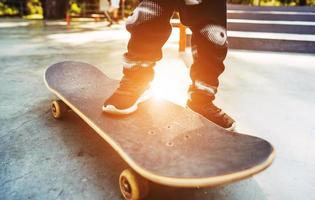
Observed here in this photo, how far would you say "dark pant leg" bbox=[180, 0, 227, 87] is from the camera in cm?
150

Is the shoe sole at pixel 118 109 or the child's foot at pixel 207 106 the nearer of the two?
the shoe sole at pixel 118 109

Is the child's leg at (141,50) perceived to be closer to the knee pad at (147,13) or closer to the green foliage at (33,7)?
the knee pad at (147,13)

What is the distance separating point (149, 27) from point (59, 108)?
78 centimetres

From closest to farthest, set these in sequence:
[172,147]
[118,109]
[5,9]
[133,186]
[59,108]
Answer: [133,186]
[172,147]
[118,109]
[59,108]
[5,9]

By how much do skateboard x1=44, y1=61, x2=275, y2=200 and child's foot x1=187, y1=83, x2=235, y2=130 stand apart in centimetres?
15

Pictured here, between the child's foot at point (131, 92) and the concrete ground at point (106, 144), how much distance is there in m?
0.22

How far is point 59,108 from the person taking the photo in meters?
1.84

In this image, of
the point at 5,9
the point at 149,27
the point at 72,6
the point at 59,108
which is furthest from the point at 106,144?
the point at 5,9

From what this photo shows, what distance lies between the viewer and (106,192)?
1.17 meters

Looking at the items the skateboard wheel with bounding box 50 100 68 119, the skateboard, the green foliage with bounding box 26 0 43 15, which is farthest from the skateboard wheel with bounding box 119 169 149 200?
the green foliage with bounding box 26 0 43 15

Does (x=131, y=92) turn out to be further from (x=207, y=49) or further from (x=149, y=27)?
(x=207, y=49)

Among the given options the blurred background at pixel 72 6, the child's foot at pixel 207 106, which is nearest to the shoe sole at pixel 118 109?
the child's foot at pixel 207 106

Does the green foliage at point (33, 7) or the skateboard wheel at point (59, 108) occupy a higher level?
the green foliage at point (33, 7)

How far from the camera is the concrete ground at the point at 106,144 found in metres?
1.19
